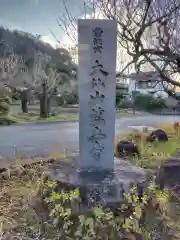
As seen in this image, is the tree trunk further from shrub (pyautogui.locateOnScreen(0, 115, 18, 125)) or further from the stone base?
the stone base

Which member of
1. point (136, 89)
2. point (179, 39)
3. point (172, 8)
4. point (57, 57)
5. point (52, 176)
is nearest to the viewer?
point (52, 176)

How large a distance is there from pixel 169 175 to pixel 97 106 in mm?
1226

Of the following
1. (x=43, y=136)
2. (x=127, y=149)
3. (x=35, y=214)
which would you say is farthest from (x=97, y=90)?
(x=43, y=136)

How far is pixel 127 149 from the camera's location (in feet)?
14.1

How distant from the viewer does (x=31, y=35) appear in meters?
5.60

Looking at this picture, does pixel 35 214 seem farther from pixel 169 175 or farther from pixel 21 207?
pixel 169 175

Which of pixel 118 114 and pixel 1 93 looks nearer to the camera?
pixel 1 93

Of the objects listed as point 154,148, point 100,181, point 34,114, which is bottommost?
point 154,148

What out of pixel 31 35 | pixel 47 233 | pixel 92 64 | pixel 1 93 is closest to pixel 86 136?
pixel 92 64

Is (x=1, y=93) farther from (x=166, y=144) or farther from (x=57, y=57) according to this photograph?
(x=166, y=144)

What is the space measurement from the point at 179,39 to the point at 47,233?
4.21 meters

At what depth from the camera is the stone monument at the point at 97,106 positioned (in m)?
2.35

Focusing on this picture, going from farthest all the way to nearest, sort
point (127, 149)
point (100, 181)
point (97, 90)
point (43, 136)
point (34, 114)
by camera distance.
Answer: point (34, 114)
point (43, 136)
point (127, 149)
point (97, 90)
point (100, 181)

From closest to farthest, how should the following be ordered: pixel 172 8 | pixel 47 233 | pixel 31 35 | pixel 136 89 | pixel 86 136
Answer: pixel 47 233
pixel 86 136
pixel 172 8
pixel 31 35
pixel 136 89
